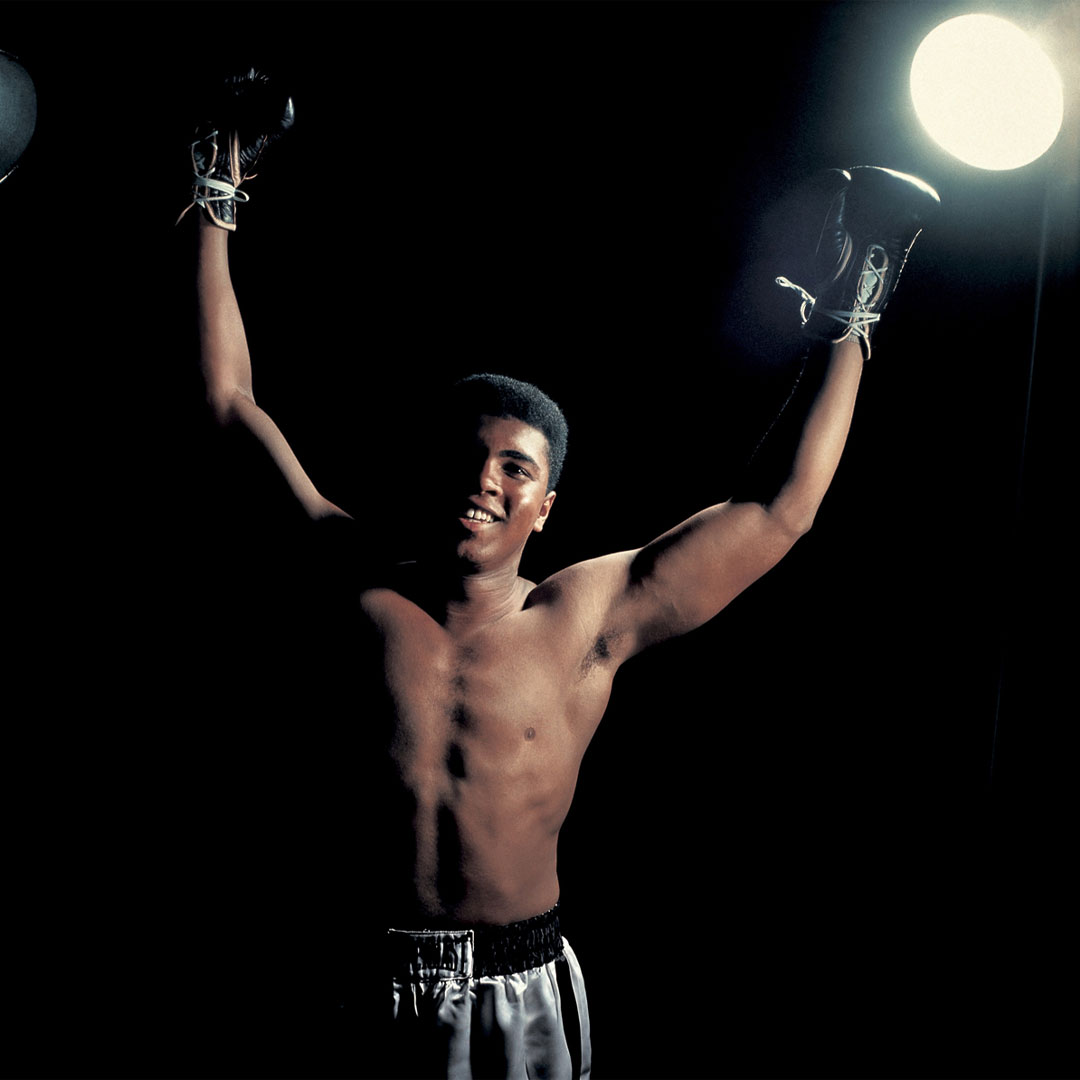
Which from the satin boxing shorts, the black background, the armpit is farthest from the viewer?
the black background

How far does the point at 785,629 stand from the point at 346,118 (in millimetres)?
1697

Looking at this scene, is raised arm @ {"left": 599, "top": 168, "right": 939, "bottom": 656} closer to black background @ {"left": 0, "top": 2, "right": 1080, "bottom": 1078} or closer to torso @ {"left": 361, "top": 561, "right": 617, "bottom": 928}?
torso @ {"left": 361, "top": 561, "right": 617, "bottom": 928}

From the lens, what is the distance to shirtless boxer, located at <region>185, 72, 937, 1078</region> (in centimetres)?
176

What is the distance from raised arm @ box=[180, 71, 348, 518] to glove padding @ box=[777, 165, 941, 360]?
1.05 meters

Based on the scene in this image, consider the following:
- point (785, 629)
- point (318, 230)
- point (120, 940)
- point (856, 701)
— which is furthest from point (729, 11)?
point (120, 940)

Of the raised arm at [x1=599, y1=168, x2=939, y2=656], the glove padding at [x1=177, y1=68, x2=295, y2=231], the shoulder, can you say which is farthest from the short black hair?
the glove padding at [x1=177, y1=68, x2=295, y2=231]

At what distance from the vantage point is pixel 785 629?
2.39 metres

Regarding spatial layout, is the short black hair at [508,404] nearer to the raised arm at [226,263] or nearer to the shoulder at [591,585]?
the shoulder at [591,585]

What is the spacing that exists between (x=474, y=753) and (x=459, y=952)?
1.21ft

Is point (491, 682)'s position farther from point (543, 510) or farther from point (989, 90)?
point (989, 90)

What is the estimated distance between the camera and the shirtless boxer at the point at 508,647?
1.76 meters

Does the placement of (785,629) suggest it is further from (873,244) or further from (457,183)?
(457,183)

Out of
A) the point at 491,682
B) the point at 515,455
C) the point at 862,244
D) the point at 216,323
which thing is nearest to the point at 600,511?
the point at 515,455

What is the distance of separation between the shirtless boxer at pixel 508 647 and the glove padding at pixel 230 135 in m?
0.02
